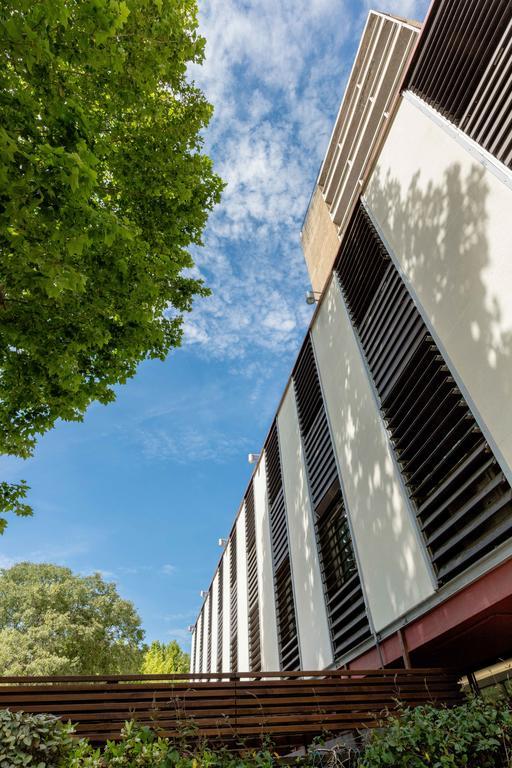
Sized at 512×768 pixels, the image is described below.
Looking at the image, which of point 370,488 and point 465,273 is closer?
point 465,273

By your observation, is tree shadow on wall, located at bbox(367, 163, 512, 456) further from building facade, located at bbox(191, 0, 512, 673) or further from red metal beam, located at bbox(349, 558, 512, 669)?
red metal beam, located at bbox(349, 558, 512, 669)

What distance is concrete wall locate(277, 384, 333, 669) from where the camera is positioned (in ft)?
28.8

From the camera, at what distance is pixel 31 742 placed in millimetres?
3068

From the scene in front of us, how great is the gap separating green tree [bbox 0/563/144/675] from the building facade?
11.5m

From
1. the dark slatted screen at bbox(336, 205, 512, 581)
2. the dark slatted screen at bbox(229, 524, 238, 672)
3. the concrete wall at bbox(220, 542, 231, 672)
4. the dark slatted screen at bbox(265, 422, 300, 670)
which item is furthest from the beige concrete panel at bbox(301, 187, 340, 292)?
the concrete wall at bbox(220, 542, 231, 672)

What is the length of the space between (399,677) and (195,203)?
25.6ft

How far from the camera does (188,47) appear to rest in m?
6.61

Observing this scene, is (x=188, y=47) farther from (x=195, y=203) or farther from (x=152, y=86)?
(x=195, y=203)

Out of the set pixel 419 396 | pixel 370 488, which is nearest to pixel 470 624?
pixel 370 488

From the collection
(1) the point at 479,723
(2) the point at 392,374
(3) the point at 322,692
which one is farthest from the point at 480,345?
(3) the point at 322,692

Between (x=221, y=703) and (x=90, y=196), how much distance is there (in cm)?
596

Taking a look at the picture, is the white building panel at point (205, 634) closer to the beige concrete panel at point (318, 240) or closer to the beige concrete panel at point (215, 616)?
the beige concrete panel at point (215, 616)

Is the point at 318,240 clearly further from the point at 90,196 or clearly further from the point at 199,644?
the point at 199,644

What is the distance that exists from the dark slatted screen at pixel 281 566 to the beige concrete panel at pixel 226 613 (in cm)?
830
